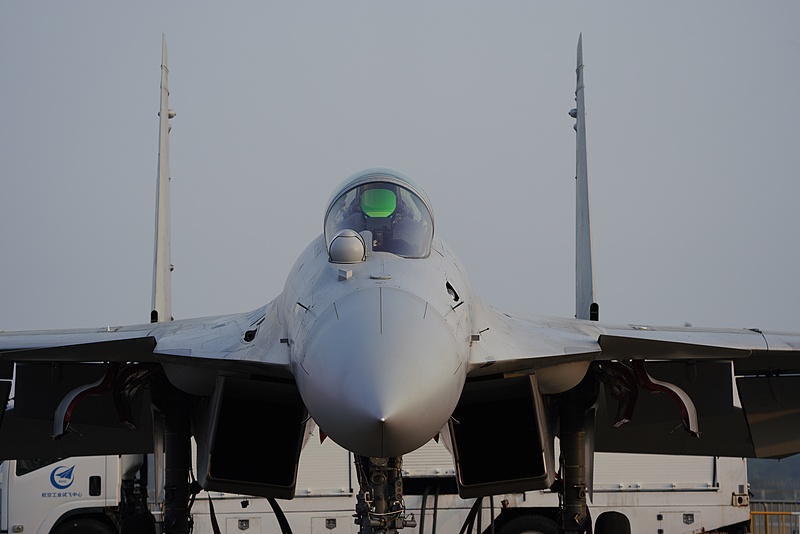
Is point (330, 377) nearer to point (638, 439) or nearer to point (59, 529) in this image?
point (638, 439)

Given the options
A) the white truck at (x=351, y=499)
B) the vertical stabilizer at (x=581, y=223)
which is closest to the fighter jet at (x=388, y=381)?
the vertical stabilizer at (x=581, y=223)

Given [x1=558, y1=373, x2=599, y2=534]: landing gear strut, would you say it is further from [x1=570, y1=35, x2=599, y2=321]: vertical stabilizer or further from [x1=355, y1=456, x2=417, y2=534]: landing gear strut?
[x1=570, y1=35, x2=599, y2=321]: vertical stabilizer

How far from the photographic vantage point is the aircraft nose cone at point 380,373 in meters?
4.67

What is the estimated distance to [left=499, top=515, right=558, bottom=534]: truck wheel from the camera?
14367mm

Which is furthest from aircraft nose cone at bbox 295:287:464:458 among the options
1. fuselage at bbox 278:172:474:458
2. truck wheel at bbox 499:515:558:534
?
truck wheel at bbox 499:515:558:534

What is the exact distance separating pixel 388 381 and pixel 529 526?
33.8ft

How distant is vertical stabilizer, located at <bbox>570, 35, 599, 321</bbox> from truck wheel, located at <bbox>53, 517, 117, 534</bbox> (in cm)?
723

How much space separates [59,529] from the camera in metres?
14.6

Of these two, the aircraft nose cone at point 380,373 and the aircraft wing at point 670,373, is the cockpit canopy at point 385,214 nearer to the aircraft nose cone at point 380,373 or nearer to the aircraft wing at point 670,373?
the aircraft wing at point 670,373

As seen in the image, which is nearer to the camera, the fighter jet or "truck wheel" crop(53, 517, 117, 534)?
the fighter jet

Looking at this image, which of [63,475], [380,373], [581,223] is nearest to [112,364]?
[380,373]

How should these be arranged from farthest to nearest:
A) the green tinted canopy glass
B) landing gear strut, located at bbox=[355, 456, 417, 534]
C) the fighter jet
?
the green tinted canopy glass, landing gear strut, located at bbox=[355, 456, 417, 534], the fighter jet

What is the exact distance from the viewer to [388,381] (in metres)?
4.71

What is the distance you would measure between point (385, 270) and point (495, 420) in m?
1.83
